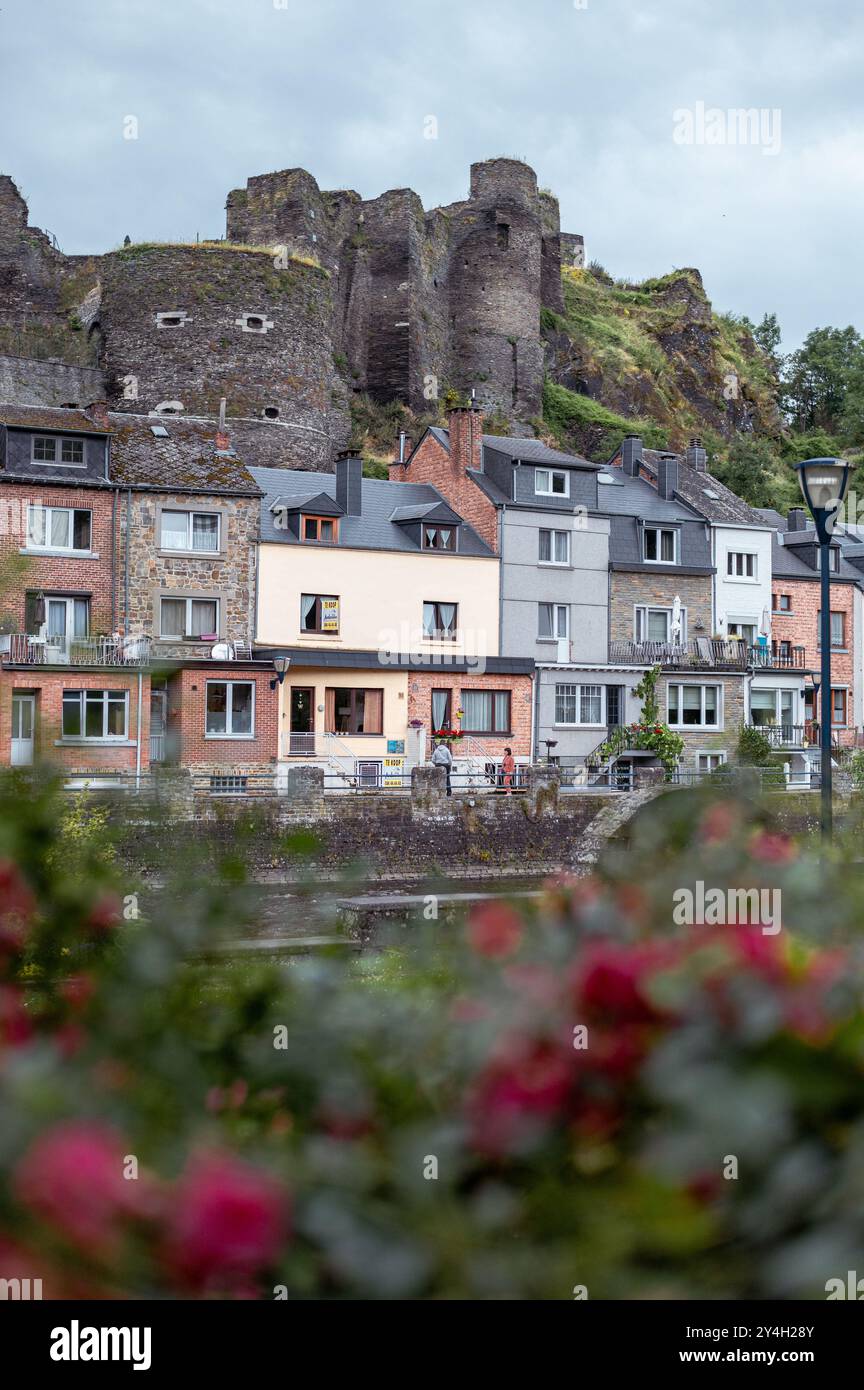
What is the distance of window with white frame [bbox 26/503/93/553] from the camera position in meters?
34.1

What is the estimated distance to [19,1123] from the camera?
5.74 feet

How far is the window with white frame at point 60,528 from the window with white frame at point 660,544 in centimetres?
1757

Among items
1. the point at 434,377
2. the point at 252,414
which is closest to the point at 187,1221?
the point at 252,414

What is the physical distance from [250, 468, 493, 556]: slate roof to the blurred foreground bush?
114ft

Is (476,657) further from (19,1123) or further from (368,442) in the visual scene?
(19,1123)

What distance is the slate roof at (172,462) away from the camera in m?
35.2

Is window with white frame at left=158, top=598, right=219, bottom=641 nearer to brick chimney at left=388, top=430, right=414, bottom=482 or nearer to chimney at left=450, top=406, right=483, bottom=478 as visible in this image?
chimney at left=450, top=406, right=483, bottom=478

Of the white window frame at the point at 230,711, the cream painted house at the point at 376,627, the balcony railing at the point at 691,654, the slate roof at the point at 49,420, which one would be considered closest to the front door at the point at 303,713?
the cream painted house at the point at 376,627

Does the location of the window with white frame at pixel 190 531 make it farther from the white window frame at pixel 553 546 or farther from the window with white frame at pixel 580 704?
the window with white frame at pixel 580 704

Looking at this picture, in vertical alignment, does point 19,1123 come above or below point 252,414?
below

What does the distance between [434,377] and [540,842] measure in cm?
3321

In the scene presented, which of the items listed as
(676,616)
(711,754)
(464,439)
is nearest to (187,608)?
(464,439)

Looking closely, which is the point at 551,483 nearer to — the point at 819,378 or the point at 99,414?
the point at 99,414

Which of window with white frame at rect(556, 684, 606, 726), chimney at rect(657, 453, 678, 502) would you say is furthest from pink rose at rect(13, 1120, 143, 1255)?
chimney at rect(657, 453, 678, 502)
